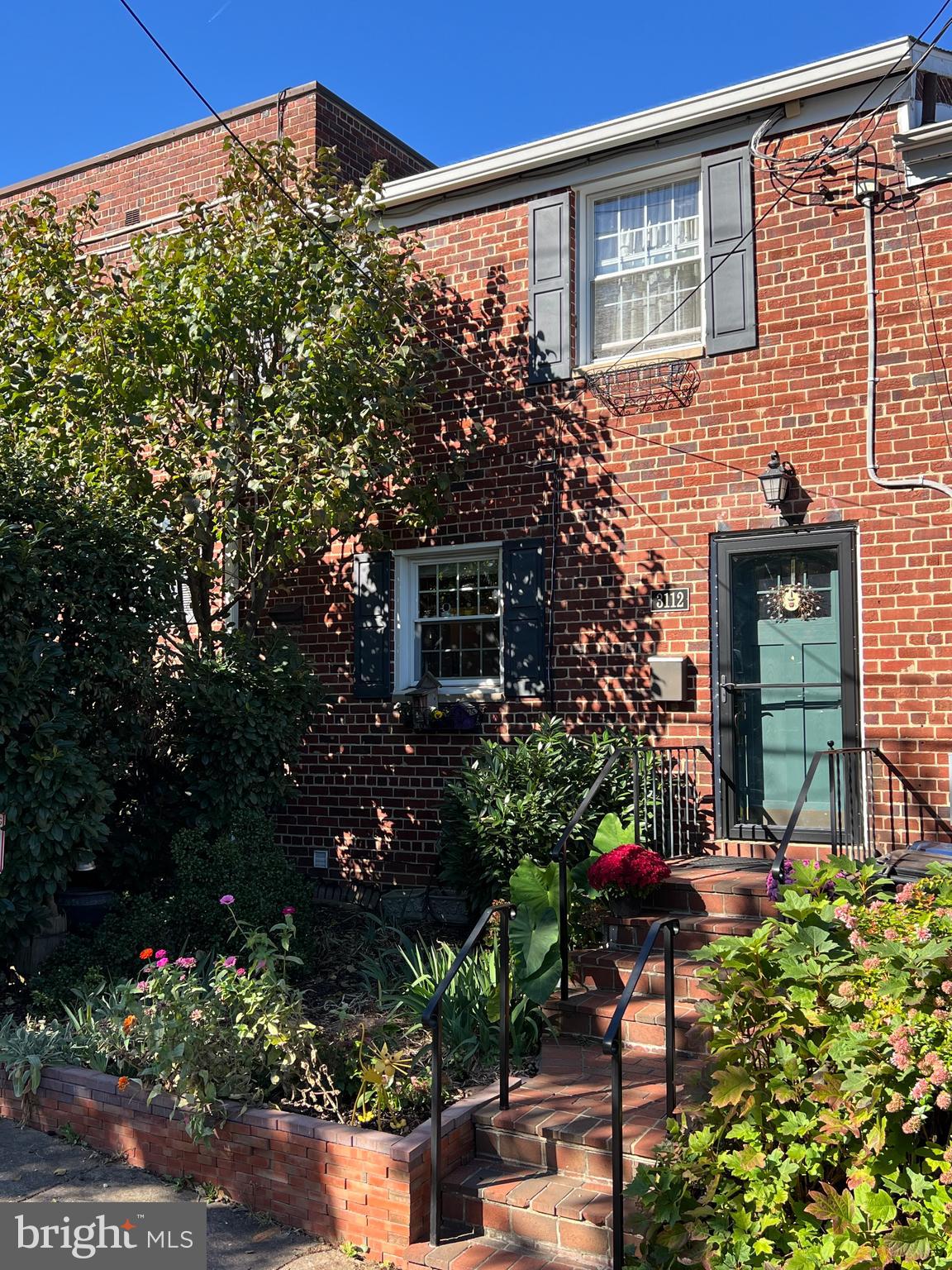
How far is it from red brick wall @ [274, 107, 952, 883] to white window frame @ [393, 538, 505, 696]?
0.16 m

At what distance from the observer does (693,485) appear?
25.3 ft

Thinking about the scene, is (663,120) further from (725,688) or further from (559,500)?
(725,688)

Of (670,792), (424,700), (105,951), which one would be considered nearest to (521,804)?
(670,792)

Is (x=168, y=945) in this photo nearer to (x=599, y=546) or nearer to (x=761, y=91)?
(x=599, y=546)

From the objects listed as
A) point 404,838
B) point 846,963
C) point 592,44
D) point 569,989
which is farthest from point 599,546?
point 846,963

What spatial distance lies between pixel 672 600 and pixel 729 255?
2533mm

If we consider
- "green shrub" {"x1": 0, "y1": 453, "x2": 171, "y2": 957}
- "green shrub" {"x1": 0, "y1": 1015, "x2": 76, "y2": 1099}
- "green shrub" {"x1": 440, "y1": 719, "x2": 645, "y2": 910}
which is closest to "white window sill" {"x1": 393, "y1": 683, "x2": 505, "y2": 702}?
"green shrub" {"x1": 440, "y1": 719, "x2": 645, "y2": 910}

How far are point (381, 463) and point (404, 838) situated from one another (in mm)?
3084

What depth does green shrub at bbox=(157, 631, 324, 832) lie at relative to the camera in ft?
24.5

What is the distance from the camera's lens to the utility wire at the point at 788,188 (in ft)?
22.7

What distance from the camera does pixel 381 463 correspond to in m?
8.07

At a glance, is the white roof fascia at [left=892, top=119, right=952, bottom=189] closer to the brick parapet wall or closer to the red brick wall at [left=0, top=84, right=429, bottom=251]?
the red brick wall at [left=0, top=84, right=429, bottom=251]

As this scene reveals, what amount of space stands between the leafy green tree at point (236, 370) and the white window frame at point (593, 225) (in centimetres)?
129

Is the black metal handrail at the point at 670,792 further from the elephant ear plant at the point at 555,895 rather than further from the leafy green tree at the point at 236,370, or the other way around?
the leafy green tree at the point at 236,370
